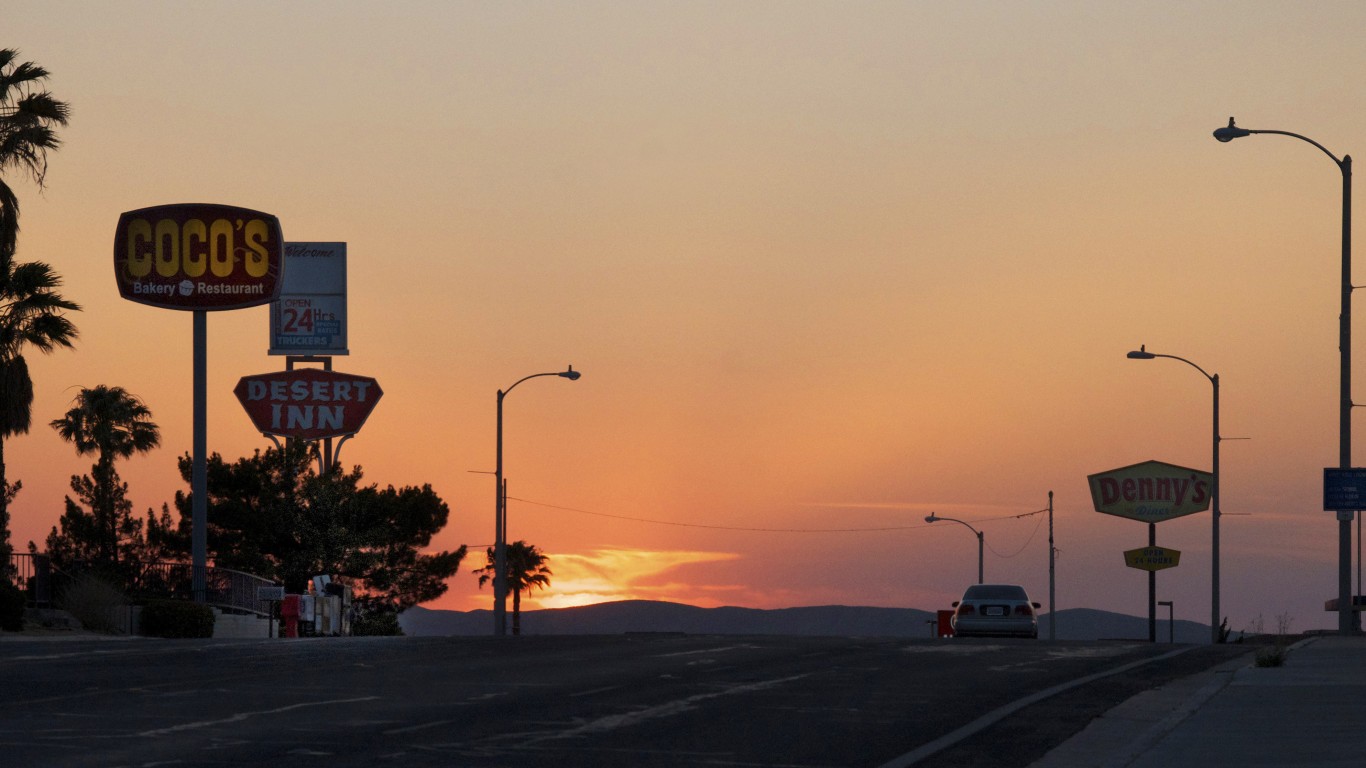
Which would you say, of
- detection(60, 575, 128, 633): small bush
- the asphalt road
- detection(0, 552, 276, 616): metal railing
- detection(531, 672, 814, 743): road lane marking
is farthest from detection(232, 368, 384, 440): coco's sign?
detection(531, 672, 814, 743): road lane marking

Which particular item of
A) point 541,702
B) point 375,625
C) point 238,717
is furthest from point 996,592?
point 375,625

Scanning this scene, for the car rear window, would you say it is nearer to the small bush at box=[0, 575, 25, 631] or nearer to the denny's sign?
the small bush at box=[0, 575, 25, 631]

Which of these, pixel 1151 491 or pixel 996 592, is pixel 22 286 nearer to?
pixel 996 592

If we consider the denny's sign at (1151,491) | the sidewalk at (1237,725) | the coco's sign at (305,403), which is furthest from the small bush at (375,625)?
the sidewalk at (1237,725)

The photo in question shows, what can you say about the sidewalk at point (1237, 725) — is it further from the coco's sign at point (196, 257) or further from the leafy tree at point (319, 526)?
the leafy tree at point (319, 526)

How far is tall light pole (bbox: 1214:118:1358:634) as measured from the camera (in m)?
33.1

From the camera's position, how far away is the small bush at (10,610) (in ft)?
107

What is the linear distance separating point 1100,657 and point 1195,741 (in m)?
12.1

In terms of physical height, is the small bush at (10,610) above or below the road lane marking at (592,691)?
below

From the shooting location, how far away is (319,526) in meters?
65.3

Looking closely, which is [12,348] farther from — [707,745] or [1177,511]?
[1177,511]

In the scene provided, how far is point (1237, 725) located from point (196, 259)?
1498 inches

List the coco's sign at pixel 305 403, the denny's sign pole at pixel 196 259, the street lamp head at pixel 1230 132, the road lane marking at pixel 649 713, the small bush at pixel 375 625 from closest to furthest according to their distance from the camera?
the road lane marking at pixel 649 713 < the street lamp head at pixel 1230 132 < the denny's sign pole at pixel 196 259 < the small bush at pixel 375 625 < the coco's sign at pixel 305 403

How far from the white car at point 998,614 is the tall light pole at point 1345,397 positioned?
7331mm
